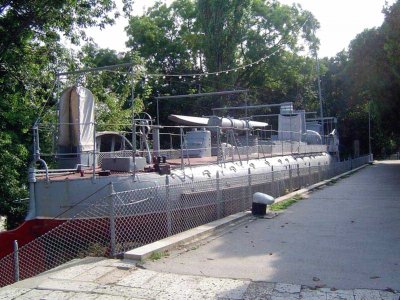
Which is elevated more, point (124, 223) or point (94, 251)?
point (124, 223)

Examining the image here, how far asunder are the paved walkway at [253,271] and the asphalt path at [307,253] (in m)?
0.01

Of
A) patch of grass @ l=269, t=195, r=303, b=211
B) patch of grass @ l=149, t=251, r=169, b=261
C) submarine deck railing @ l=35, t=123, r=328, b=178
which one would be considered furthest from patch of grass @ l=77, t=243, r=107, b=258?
patch of grass @ l=269, t=195, r=303, b=211

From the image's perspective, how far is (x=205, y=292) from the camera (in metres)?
5.69

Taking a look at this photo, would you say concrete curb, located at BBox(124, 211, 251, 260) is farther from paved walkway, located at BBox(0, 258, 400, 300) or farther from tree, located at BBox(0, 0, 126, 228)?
tree, located at BBox(0, 0, 126, 228)

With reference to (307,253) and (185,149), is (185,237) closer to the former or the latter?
(307,253)

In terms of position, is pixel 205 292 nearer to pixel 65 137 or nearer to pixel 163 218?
pixel 163 218

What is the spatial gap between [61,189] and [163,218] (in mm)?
2655

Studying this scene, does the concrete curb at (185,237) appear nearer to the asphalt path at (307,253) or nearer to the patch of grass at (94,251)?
the asphalt path at (307,253)

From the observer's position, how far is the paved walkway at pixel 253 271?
5.68m

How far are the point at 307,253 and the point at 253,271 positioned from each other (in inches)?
60.1

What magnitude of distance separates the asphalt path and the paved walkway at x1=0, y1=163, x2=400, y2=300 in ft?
0.04

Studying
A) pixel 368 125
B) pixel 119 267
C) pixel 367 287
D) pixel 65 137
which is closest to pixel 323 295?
pixel 367 287

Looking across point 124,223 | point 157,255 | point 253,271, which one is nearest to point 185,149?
point 124,223

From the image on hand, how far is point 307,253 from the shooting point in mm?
7695
